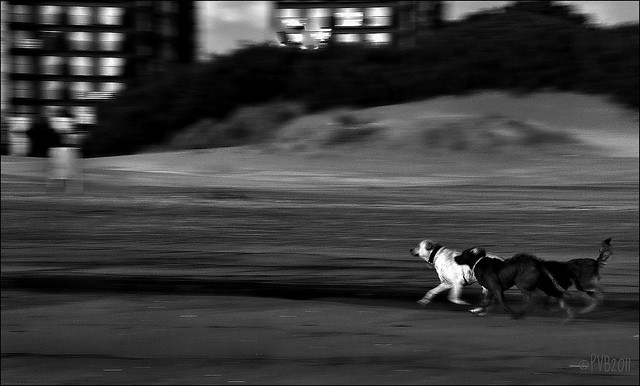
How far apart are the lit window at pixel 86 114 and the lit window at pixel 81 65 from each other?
0.10 meters

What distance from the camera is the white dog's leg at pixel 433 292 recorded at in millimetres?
2168

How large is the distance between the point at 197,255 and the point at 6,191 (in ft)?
2.00

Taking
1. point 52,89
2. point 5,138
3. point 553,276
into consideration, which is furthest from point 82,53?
point 553,276

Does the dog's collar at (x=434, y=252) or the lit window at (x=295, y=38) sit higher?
the lit window at (x=295, y=38)

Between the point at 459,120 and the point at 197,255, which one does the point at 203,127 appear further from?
the point at 459,120

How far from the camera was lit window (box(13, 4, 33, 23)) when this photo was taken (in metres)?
2.08

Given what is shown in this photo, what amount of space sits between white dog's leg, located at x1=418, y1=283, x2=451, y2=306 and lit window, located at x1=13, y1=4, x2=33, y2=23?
1.42 metres

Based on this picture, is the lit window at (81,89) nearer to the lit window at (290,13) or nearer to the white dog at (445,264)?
the lit window at (290,13)

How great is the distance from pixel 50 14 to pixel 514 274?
1.53 meters

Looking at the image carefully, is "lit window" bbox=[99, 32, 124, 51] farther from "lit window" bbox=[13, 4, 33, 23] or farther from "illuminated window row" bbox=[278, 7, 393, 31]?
"illuminated window row" bbox=[278, 7, 393, 31]

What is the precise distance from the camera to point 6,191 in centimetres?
217

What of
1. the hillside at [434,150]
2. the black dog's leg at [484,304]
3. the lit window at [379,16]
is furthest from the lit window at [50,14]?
the black dog's leg at [484,304]

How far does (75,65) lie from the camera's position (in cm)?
199

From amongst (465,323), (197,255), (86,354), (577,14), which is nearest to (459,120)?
(577,14)
